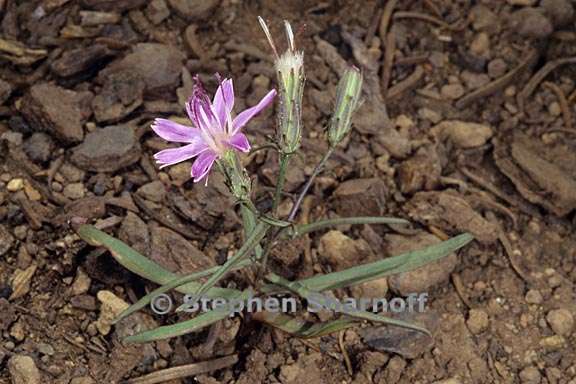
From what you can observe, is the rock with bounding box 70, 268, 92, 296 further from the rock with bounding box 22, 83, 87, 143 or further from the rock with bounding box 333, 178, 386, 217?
the rock with bounding box 333, 178, 386, 217

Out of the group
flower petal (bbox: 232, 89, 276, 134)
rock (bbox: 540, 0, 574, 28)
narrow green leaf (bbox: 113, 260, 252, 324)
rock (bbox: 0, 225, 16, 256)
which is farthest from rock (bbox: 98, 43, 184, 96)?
rock (bbox: 540, 0, 574, 28)

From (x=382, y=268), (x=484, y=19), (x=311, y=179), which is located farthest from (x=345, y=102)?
→ (x=484, y=19)

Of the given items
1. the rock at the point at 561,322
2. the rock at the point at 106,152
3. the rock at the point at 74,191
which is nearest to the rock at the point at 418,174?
the rock at the point at 561,322

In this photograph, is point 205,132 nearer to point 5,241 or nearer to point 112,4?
point 5,241

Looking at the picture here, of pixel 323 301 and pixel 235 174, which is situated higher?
pixel 235 174

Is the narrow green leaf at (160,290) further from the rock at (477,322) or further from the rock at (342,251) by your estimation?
the rock at (477,322)

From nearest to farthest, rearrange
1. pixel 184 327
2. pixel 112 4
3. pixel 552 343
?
pixel 184 327 → pixel 552 343 → pixel 112 4
